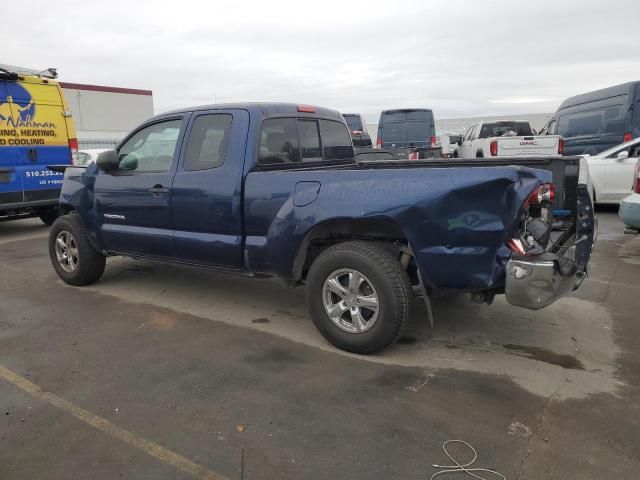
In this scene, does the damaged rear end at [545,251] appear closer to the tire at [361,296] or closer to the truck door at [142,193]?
the tire at [361,296]

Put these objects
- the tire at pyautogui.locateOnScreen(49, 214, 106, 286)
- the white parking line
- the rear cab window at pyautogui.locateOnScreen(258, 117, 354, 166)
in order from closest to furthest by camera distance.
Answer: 1. the white parking line
2. the rear cab window at pyautogui.locateOnScreen(258, 117, 354, 166)
3. the tire at pyautogui.locateOnScreen(49, 214, 106, 286)

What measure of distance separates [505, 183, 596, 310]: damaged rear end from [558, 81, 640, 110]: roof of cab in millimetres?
9688

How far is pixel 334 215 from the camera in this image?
3738mm

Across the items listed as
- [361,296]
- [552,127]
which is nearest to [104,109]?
[552,127]

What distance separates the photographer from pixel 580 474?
249cm

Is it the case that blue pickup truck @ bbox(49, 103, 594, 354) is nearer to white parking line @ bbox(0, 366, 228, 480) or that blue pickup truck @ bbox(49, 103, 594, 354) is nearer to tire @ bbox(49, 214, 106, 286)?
tire @ bbox(49, 214, 106, 286)

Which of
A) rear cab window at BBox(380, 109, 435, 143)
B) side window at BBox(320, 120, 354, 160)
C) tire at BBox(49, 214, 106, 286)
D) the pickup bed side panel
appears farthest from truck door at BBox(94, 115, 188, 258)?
rear cab window at BBox(380, 109, 435, 143)

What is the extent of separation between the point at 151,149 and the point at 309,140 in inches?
59.9

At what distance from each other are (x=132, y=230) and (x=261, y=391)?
251 centimetres

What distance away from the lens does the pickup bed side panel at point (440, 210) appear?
3299 mm

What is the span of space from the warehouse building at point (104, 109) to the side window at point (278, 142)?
24141 mm

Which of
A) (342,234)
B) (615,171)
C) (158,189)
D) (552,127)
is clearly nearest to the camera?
(342,234)

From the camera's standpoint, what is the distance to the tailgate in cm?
1167

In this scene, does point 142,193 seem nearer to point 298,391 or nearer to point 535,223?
point 298,391
